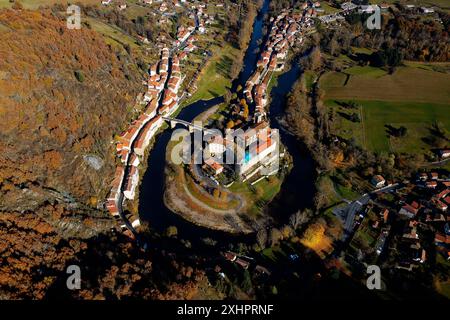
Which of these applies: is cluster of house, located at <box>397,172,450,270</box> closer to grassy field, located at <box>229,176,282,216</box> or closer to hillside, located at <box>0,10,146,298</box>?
grassy field, located at <box>229,176,282,216</box>

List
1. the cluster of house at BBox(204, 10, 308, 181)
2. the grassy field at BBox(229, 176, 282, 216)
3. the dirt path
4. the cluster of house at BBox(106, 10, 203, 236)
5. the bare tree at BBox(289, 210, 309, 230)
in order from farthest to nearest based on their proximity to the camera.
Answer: the cluster of house at BBox(204, 10, 308, 181), the cluster of house at BBox(106, 10, 203, 236), the grassy field at BBox(229, 176, 282, 216), the dirt path, the bare tree at BBox(289, 210, 309, 230)

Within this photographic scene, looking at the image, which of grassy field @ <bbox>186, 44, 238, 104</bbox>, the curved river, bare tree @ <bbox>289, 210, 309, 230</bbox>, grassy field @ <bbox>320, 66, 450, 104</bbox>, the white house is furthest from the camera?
grassy field @ <bbox>186, 44, 238, 104</bbox>

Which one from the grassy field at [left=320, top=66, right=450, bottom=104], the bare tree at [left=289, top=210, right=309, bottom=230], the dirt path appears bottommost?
the dirt path

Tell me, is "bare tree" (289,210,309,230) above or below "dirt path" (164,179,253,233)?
above

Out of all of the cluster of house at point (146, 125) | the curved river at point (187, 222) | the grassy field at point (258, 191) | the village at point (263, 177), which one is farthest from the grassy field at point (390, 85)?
the cluster of house at point (146, 125)

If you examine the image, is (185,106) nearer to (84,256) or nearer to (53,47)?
(53,47)

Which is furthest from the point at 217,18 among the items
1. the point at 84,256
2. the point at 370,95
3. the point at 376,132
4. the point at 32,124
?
the point at 84,256

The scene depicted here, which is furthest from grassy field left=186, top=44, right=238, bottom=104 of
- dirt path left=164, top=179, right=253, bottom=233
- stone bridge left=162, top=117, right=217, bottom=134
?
dirt path left=164, top=179, right=253, bottom=233

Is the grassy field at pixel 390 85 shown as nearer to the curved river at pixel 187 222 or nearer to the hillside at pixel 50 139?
the curved river at pixel 187 222
